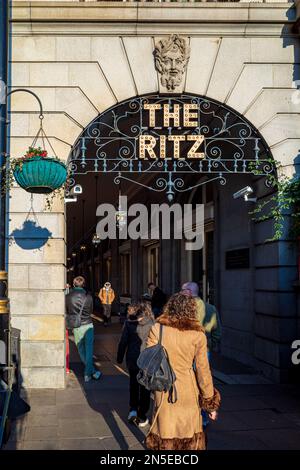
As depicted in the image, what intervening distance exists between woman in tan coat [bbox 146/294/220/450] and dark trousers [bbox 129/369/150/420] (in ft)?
7.75

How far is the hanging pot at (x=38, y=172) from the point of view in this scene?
7.32m

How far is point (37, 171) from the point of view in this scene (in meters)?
7.32

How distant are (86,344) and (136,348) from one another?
114 inches

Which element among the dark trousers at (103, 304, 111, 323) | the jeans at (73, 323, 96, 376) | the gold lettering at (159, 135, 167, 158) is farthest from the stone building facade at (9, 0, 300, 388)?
the dark trousers at (103, 304, 111, 323)

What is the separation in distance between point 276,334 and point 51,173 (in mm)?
4850

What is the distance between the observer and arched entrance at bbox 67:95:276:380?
9516mm

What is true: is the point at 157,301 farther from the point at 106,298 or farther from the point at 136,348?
the point at 136,348

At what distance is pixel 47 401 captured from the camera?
8211 mm

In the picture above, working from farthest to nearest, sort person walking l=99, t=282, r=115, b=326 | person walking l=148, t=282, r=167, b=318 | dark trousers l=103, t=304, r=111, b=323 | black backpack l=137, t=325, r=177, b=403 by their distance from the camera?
dark trousers l=103, t=304, r=111, b=323
person walking l=99, t=282, r=115, b=326
person walking l=148, t=282, r=167, b=318
black backpack l=137, t=325, r=177, b=403

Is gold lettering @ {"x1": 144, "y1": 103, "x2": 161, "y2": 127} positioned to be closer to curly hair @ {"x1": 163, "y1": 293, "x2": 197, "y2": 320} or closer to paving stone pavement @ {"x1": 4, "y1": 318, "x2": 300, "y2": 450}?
paving stone pavement @ {"x1": 4, "y1": 318, "x2": 300, "y2": 450}

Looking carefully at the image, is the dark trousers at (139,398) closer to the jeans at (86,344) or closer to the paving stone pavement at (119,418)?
the paving stone pavement at (119,418)

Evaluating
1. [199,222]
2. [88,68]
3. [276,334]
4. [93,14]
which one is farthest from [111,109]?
[199,222]

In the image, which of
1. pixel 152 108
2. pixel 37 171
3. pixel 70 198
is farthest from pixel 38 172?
pixel 152 108

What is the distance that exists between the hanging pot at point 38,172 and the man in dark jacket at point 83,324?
115 inches
